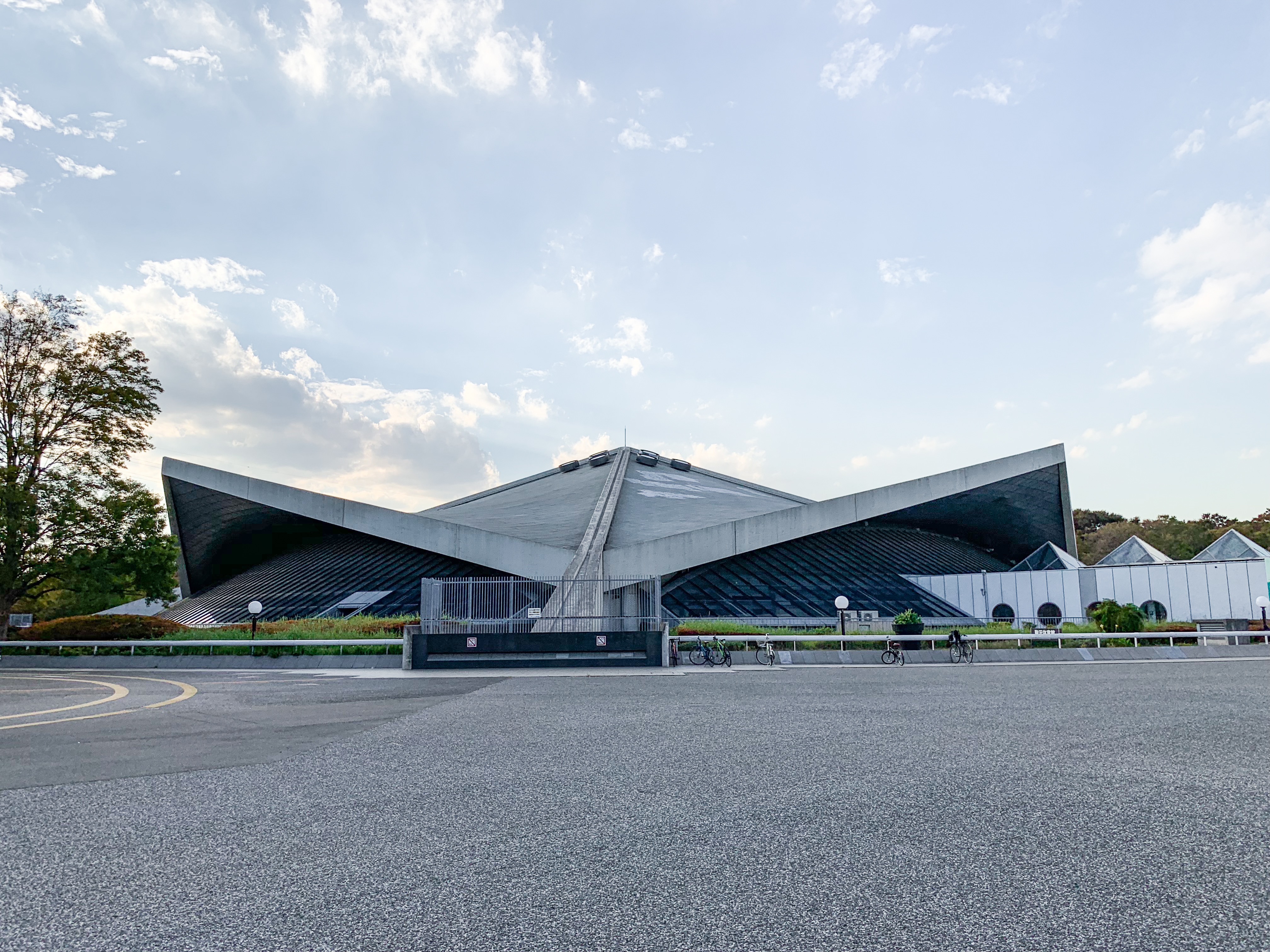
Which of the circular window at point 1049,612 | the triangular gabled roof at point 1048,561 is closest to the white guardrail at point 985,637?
the circular window at point 1049,612

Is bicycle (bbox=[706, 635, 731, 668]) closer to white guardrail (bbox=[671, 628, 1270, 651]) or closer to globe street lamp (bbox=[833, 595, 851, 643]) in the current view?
white guardrail (bbox=[671, 628, 1270, 651])

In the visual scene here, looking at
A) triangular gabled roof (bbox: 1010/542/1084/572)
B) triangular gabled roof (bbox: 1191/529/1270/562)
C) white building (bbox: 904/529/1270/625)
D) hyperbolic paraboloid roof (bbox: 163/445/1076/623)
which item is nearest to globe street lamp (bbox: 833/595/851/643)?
hyperbolic paraboloid roof (bbox: 163/445/1076/623)

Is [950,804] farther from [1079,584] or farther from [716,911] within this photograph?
[1079,584]

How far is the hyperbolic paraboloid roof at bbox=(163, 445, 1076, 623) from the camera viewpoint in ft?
103

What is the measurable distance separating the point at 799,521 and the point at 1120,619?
11705mm

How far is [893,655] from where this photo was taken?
22188 mm

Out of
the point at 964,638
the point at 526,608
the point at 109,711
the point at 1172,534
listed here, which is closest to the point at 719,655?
the point at 526,608

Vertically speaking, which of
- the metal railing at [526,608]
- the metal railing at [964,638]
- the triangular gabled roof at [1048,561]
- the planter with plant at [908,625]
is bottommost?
the metal railing at [964,638]

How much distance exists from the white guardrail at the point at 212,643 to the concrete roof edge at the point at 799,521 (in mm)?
9538

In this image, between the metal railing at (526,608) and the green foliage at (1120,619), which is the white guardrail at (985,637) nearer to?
the green foliage at (1120,619)

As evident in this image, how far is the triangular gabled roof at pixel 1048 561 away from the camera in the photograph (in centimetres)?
3950

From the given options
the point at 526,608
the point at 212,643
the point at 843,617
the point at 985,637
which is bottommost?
the point at 985,637

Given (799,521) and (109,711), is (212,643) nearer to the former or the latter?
(109,711)

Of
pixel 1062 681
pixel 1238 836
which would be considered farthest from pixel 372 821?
pixel 1062 681
